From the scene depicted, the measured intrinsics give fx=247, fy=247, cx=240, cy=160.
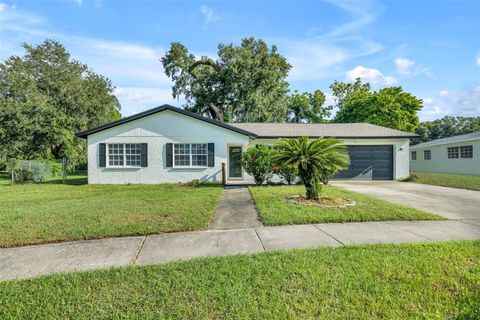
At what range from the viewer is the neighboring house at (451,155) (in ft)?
59.4

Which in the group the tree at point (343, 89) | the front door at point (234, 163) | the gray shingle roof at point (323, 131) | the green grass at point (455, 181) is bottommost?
the green grass at point (455, 181)

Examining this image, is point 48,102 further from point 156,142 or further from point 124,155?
point 156,142

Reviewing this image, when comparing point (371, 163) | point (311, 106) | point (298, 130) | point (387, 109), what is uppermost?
point (311, 106)

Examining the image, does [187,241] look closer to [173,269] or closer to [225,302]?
[173,269]

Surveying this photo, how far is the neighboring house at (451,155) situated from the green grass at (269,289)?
20126mm

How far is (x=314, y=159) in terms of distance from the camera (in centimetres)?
738

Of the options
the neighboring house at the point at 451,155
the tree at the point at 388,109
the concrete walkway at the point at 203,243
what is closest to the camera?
the concrete walkway at the point at 203,243

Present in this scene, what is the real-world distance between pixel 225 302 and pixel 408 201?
25.7 feet

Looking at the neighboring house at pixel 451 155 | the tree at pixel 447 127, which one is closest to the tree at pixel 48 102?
the neighboring house at pixel 451 155

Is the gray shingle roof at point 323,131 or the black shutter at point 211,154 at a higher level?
the gray shingle roof at point 323,131

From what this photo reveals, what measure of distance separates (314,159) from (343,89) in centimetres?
3345

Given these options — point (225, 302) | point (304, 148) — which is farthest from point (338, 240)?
point (304, 148)

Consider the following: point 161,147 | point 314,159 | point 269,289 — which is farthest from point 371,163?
point 269,289

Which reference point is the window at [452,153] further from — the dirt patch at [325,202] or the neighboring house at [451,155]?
the dirt patch at [325,202]
